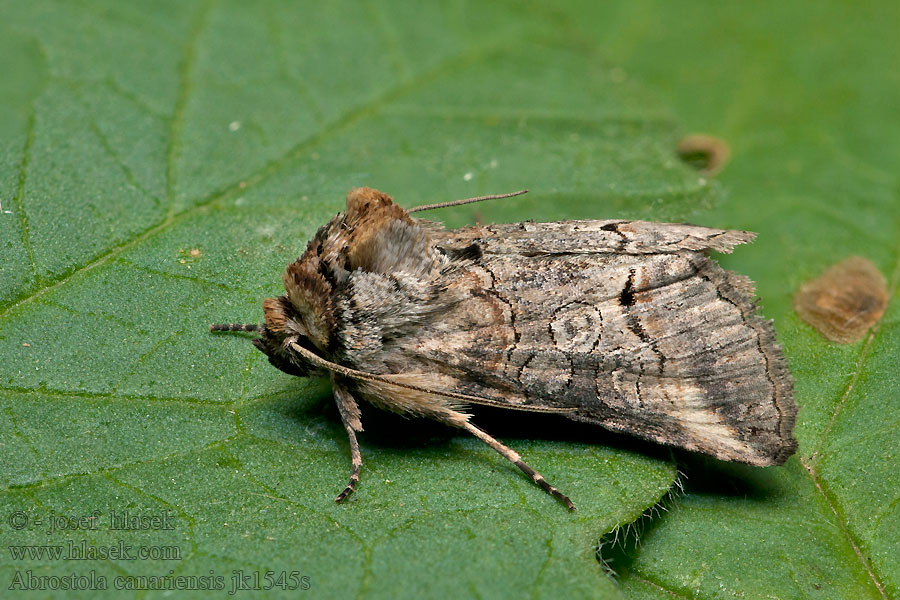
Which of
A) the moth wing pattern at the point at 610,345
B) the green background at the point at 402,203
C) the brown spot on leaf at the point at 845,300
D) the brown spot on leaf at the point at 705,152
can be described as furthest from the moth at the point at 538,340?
the brown spot on leaf at the point at 705,152

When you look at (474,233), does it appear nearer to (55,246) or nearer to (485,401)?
(485,401)

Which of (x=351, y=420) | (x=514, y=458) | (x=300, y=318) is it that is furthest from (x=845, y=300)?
(x=300, y=318)

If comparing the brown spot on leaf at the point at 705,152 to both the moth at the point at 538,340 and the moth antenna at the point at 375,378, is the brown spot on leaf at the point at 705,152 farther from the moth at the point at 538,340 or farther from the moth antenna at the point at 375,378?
the moth antenna at the point at 375,378

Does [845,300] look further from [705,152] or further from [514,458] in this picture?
[514,458]

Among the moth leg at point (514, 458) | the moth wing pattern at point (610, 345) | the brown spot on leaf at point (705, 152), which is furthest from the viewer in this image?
the brown spot on leaf at point (705, 152)

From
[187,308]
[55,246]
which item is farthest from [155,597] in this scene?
[55,246]

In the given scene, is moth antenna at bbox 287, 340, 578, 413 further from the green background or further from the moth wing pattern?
the green background
